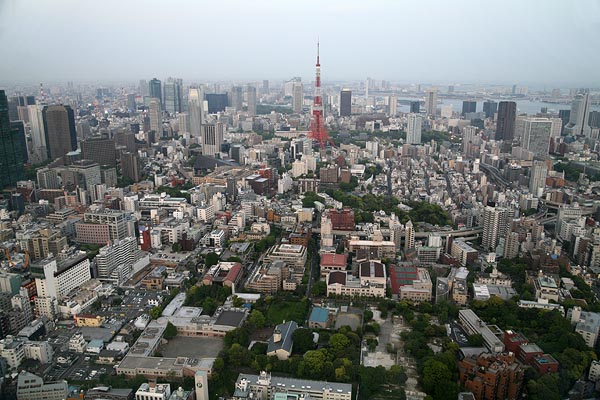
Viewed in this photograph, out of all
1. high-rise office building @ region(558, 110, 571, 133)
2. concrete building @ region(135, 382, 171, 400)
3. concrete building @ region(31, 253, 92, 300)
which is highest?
high-rise office building @ region(558, 110, 571, 133)

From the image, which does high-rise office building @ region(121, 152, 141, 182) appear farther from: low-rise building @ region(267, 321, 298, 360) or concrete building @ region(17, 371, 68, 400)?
concrete building @ region(17, 371, 68, 400)

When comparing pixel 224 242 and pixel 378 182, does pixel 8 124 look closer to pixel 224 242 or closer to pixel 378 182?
pixel 224 242

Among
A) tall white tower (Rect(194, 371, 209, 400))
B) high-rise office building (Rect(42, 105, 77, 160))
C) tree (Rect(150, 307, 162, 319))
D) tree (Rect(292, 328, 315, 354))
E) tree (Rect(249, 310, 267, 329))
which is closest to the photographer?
tall white tower (Rect(194, 371, 209, 400))

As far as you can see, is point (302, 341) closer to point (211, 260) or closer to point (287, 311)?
point (287, 311)

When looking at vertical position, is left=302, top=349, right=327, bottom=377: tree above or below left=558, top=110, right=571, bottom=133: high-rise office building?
below

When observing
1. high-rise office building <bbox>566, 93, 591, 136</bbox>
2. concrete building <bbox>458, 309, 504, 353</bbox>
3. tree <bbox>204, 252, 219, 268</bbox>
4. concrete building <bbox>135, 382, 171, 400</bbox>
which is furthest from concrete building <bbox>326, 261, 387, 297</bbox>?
high-rise office building <bbox>566, 93, 591, 136</bbox>

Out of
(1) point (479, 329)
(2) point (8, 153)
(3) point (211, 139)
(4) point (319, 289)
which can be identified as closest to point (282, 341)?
(4) point (319, 289)

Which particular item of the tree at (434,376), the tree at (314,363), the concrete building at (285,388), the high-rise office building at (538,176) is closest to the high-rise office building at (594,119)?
the high-rise office building at (538,176)

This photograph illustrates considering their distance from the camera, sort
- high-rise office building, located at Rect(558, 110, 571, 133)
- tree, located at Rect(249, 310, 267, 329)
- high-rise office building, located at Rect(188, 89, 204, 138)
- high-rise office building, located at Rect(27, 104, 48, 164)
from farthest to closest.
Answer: high-rise office building, located at Rect(188, 89, 204, 138), high-rise office building, located at Rect(558, 110, 571, 133), high-rise office building, located at Rect(27, 104, 48, 164), tree, located at Rect(249, 310, 267, 329)
